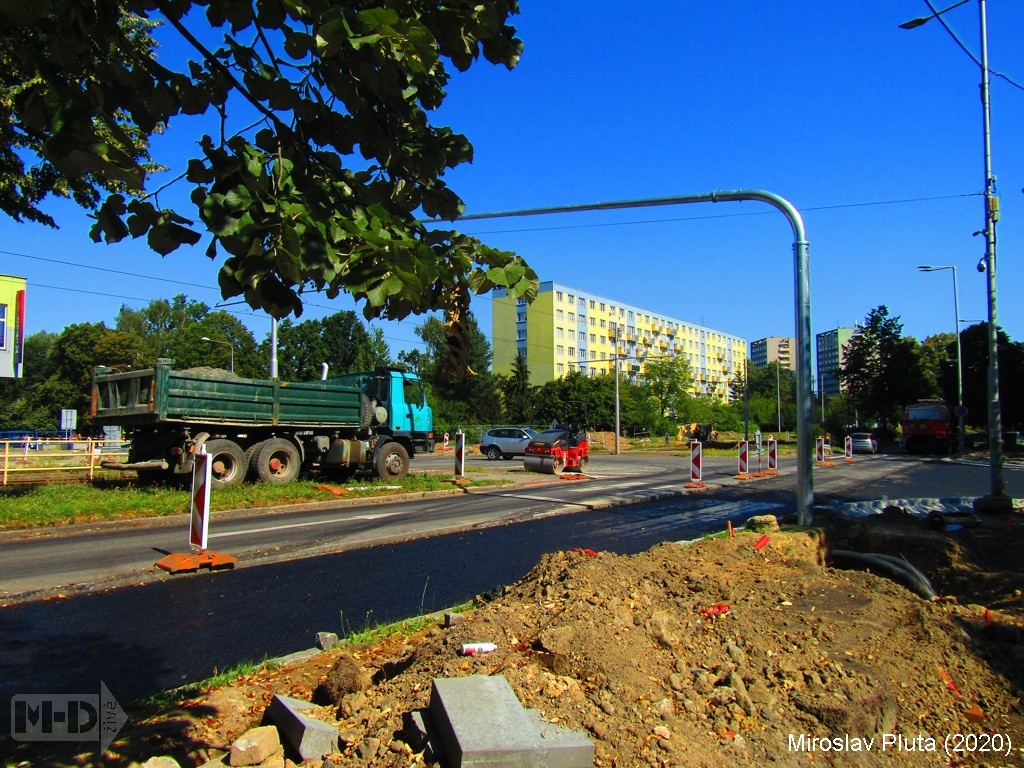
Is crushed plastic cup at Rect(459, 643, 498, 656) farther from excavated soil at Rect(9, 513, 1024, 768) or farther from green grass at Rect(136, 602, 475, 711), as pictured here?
green grass at Rect(136, 602, 475, 711)

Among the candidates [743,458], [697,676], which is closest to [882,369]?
[743,458]

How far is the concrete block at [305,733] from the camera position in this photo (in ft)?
9.57

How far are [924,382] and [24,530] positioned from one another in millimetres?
60372

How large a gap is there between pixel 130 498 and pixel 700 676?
40.5 feet

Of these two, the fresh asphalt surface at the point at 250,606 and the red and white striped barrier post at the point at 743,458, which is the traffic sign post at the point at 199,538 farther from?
the red and white striped barrier post at the point at 743,458

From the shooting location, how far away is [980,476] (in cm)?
2409

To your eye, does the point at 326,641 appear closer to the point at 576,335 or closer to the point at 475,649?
the point at 475,649

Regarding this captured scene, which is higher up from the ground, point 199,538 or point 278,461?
point 278,461

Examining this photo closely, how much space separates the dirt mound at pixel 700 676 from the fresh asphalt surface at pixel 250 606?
3.31ft

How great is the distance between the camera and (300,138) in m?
2.76

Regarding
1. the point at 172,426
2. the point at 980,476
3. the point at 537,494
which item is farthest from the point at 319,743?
the point at 980,476

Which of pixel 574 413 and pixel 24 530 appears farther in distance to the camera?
pixel 574 413

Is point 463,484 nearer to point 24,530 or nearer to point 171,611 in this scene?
point 24,530

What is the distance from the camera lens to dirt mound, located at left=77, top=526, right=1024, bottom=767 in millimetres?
3111
